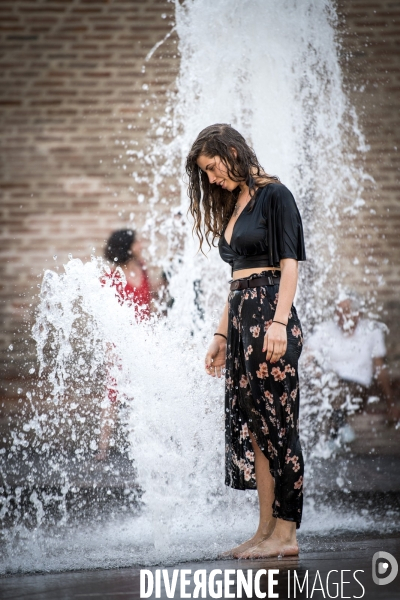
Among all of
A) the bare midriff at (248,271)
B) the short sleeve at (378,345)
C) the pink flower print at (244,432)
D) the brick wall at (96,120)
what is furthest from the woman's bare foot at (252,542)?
the brick wall at (96,120)

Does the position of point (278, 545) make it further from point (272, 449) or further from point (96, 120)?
point (96, 120)

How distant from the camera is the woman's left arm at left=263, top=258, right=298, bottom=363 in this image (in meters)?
2.48

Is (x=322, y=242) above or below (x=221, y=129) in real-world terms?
above

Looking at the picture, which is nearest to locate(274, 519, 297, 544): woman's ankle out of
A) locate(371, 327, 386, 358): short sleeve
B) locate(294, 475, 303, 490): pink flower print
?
locate(294, 475, 303, 490): pink flower print

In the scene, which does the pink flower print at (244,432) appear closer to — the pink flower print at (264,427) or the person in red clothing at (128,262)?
the pink flower print at (264,427)

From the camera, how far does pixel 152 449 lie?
3.06m

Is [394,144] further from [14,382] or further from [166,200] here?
[14,382]

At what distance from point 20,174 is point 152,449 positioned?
11.1 feet

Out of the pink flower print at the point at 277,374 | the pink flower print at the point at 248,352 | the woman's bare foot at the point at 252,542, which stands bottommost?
the woman's bare foot at the point at 252,542

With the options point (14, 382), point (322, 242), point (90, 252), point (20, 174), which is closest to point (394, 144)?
point (322, 242)

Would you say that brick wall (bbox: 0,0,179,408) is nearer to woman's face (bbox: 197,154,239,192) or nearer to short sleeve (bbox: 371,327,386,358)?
short sleeve (bbox: 371,327,386,358)

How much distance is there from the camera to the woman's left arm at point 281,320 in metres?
2.48

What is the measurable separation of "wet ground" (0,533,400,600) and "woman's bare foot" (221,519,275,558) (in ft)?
0.27

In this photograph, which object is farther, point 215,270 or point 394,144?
point 394,144
